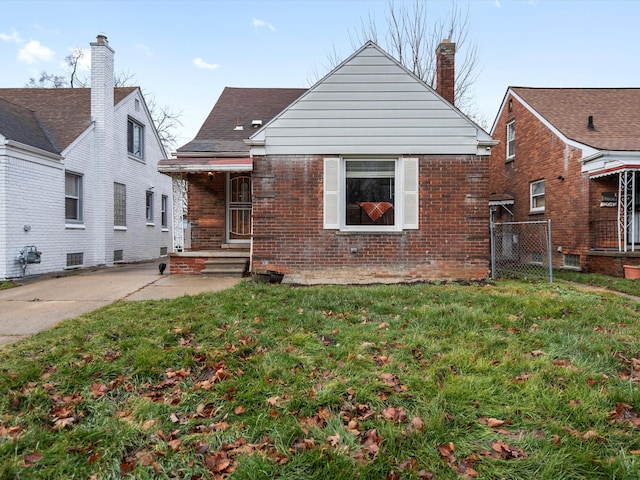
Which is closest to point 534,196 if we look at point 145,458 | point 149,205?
point 145,458

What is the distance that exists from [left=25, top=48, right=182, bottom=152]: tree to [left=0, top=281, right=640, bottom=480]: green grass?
82.4 ft

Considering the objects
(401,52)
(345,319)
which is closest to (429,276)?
(345,319)

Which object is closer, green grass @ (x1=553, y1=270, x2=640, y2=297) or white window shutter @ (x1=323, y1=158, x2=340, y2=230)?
green grass @ (x1=553, y1=270, x2=640, y2=297)

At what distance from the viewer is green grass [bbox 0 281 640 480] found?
6.98 feet

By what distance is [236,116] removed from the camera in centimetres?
1220

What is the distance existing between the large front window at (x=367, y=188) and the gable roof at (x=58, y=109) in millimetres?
8655

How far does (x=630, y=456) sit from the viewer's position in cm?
214

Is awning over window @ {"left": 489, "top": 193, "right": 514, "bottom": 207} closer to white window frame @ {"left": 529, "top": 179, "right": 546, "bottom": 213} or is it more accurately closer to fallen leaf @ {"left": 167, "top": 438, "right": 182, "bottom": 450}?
white window frame @ {"left": 529, "top": 179, "right": 546, "bottom": 213}

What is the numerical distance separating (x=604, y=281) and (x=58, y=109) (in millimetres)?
16997

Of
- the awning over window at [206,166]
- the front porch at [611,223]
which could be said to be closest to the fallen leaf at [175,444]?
the awning over window at [206,166]

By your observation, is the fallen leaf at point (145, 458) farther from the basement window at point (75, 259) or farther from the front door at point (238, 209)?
the basement window at point (75, 259)

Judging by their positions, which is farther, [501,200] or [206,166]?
[501,200]

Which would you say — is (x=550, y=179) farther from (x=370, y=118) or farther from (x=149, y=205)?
(x=149, y=205)

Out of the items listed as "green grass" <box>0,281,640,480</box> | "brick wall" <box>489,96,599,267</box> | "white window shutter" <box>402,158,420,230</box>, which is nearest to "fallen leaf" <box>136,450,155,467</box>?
"green grass" <box>0,281,640,480</box>
